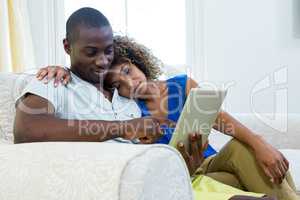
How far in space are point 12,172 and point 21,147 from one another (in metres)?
0.06

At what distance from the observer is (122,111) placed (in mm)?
1356

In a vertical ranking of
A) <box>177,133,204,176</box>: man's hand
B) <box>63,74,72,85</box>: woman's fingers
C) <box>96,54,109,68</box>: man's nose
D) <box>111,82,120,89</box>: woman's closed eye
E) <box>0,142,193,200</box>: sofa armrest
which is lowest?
<box>177,133,204,176</box>: man's hand

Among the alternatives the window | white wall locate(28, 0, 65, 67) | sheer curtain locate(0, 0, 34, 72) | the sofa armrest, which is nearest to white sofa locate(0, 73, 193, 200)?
the sofa armrest

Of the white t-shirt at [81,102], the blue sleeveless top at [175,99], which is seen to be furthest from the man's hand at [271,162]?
the white t-shirt at [81,102]

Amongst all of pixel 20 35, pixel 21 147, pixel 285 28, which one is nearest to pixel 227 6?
pixel 285 28

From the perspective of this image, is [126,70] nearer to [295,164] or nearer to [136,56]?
[136,56]

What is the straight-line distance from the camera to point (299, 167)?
146 cm

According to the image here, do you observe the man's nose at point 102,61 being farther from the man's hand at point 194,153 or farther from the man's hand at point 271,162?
the man's hand at point 271,162

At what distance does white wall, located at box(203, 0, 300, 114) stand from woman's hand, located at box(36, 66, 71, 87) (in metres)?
1.61

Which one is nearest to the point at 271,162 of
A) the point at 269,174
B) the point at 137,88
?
the point at 269,174

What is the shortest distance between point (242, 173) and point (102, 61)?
20.1 inches

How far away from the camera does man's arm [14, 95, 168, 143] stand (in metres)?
1.10

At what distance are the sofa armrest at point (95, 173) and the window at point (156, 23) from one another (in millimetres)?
2269

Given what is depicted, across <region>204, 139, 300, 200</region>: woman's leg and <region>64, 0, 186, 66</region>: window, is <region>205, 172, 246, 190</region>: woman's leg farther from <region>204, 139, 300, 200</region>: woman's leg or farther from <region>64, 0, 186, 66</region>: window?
<region>64, 0, 186, 66</region>: window
